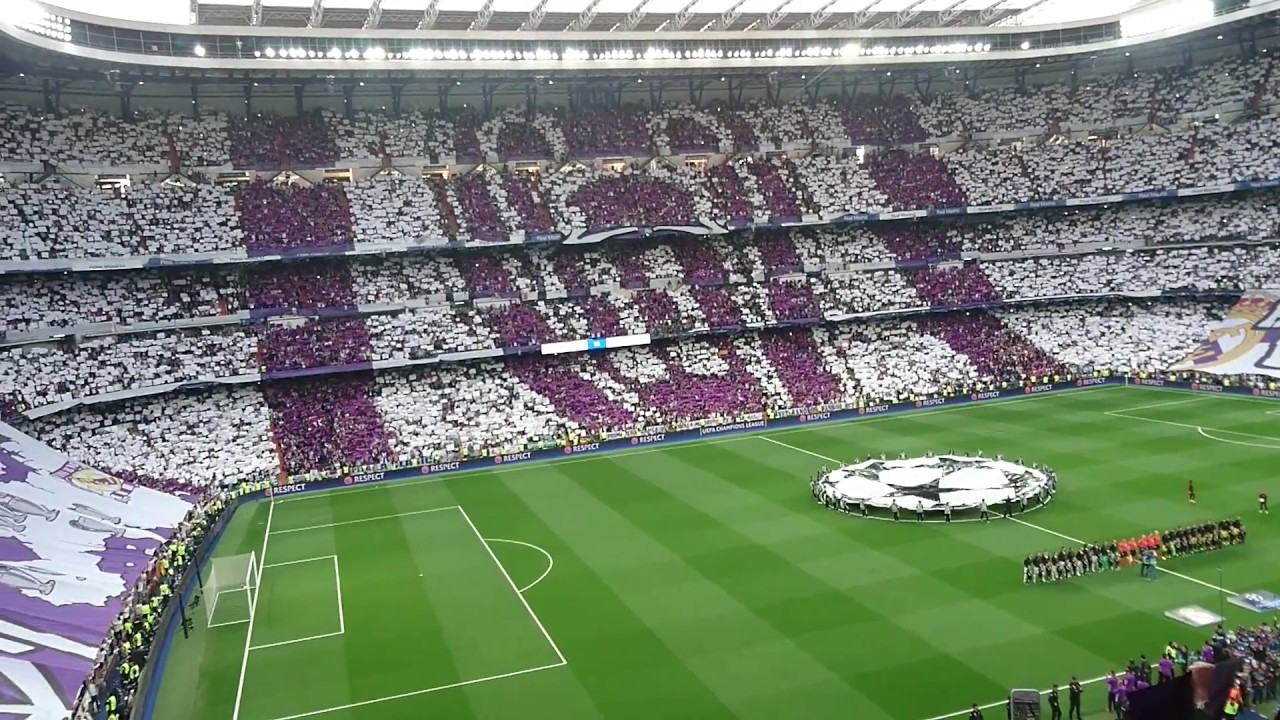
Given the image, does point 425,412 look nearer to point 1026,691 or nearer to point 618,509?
point 618,509

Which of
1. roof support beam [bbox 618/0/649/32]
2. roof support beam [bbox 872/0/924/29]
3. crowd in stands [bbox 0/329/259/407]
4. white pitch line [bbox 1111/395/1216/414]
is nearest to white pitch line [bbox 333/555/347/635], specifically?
crowd in stands [bbox 0/329/259/407]

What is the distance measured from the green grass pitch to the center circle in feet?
2.92

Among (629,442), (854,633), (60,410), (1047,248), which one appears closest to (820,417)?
(629,442)

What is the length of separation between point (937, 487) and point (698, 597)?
1214cm

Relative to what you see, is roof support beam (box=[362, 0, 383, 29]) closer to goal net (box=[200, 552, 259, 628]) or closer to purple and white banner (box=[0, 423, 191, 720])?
purple and white banner (box=[0, 423, 191, 720])

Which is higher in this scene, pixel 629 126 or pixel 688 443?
pixel 629 126

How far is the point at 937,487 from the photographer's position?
1324 inches

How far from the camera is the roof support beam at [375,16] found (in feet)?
155

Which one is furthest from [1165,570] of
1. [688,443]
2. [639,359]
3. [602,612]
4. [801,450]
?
[639,359]

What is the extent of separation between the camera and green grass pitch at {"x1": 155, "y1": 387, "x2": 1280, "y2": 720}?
20.8 meters

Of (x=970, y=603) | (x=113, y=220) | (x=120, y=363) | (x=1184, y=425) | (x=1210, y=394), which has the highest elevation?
(x=113, y=220)

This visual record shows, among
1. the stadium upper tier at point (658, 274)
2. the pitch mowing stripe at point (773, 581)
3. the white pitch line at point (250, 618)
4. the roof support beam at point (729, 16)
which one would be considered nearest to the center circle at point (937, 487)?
the pitch mowing stripe at point (773, 581)

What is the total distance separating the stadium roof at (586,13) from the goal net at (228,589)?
29579mm

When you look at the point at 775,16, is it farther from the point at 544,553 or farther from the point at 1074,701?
the point at 1074,701
